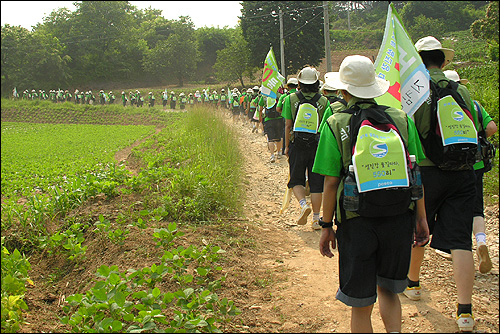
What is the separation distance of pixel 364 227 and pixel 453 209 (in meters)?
1.10

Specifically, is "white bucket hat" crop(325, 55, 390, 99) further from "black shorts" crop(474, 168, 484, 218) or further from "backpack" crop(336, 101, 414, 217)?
"black shorts" crop(474, 168, 484, 218)

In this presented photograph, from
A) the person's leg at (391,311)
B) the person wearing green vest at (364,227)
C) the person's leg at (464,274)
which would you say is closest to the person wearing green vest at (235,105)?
the person's leg at (464,274)

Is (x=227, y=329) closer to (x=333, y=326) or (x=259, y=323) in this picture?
(x=259, y=323)

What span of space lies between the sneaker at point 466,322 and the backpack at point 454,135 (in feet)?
3.37

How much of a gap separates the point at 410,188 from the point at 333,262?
2281mm

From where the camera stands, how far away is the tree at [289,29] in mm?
38219

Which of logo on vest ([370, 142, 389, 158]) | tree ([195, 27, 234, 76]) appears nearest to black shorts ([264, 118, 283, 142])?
logo on vest ([370, 142, 389, 158])

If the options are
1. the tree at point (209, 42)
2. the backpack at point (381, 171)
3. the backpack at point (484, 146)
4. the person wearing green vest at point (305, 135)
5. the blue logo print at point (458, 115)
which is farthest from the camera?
the tree at point (209, 42)

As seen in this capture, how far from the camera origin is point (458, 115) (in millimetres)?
3295

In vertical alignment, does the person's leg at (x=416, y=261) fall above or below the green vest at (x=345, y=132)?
below

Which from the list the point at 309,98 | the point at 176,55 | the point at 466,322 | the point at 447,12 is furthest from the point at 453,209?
the point at 176,55

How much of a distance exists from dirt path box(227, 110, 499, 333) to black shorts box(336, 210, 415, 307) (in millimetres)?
840

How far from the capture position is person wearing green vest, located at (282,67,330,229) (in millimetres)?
5621

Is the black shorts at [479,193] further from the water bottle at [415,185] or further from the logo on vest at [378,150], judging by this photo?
the logo on vest at [378,150]
